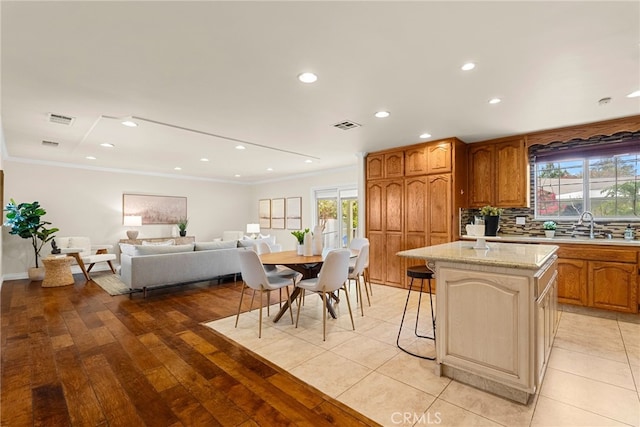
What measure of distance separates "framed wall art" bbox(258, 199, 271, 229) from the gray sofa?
3.73m

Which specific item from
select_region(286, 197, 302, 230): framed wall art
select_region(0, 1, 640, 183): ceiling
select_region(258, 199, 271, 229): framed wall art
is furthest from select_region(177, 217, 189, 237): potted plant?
select_region(0, 1, 640, 183): ceiling

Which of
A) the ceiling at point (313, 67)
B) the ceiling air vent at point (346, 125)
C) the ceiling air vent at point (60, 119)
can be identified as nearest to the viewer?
the ceiling at point (313, 67)

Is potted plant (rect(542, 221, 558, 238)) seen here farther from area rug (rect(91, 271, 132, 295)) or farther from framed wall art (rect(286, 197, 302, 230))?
area rug (rect(91, 271, 132, 295))

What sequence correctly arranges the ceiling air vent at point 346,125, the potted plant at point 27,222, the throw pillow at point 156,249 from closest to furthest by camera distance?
the ceiling air vent at point 346,125
the throw pillow at point 156,249
the potted plant at point 27,222

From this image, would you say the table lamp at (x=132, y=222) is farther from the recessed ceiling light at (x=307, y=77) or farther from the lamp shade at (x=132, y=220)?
the recessed ceiling light at (x=307, y=77)

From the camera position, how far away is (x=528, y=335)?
1.85m

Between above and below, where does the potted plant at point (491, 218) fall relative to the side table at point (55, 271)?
above

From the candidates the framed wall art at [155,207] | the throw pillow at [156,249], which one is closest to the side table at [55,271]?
the throw pillow at [156,249]

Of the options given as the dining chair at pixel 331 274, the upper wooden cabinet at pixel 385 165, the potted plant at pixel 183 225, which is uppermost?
the upper wooden cabinet at pixel 385 165

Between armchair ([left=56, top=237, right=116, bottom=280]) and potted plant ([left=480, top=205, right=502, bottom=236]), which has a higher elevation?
potted plant ([left=480, top=205, right=502, bottom=236])

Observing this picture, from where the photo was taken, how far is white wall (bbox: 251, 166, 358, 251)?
7.20m

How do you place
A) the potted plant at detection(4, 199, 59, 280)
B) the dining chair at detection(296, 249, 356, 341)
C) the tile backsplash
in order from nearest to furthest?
the dining chair at detection(296, 249, 356, 341) → the tile backsplash → the potted plant at detection(4, 199, 59, 280)

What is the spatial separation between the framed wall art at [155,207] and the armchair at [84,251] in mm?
1027

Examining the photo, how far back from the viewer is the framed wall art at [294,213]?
8242mm
